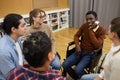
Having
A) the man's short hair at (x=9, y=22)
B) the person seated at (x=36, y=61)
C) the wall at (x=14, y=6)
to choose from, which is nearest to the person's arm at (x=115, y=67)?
the person seated at (x=36, y=61)

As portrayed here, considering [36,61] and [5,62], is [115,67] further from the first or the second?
[5,62]

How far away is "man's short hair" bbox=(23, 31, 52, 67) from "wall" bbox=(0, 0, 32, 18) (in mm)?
2946

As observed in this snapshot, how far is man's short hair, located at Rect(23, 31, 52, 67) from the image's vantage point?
2.97ft

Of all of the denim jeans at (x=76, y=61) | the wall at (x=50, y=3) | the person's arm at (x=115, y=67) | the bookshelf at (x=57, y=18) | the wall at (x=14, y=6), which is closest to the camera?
the person's arm at (x=115, y=67)

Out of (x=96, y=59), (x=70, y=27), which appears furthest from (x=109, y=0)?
(x=96, y=59)

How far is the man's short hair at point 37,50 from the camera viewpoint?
2.97ft

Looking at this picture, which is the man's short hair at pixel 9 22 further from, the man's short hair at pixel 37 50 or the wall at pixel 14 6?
the wall at pixel 14 6

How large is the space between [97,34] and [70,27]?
3392 mm

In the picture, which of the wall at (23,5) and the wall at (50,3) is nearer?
the wall at (23,5)

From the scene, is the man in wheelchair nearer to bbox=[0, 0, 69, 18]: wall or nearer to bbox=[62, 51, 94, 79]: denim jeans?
bbox=[62, 51, 94, 79]: denim jeans

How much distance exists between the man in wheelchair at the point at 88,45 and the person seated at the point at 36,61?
4.52ft

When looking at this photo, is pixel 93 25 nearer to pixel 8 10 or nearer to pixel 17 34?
pixel 17 34

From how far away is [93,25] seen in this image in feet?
7.84

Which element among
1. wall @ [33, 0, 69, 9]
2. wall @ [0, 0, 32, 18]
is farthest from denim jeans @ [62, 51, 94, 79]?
wall @ [33, 0, 69, 9]
